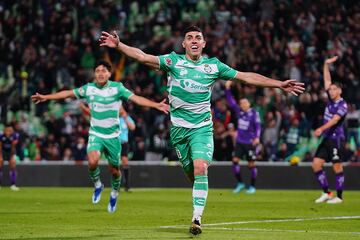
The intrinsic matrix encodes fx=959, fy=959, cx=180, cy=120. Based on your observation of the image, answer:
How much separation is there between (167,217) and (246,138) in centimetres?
1126

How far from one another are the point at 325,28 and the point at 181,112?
1889 cm

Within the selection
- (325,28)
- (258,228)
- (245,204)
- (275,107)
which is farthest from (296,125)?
(258,228)

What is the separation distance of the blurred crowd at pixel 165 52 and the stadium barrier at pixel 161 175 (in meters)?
0.51

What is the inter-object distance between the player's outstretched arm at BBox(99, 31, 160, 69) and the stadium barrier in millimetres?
15991

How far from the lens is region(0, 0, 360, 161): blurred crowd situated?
29812 mm

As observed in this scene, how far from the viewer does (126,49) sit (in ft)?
41.7

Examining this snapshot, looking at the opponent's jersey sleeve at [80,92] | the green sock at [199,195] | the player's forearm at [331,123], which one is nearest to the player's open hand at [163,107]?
the green sock at [199,195]

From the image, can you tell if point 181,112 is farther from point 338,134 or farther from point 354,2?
point 354,2

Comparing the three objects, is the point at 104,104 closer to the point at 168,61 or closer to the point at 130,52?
the point at 168,61

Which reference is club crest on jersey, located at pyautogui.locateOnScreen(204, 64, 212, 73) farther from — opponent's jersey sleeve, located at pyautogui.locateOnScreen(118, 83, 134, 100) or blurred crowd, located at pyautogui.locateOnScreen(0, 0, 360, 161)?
blurred crowd, located at pyautogui.locateOnScreen(0, 0, 360, 161)

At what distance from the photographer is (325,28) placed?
3153 cm

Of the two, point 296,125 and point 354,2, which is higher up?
point 354,2

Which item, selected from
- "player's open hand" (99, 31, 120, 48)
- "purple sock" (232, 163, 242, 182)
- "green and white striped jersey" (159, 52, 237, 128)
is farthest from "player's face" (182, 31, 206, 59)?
"purple sock" (232, 163, 242, 182)

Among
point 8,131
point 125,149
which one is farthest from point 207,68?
point 8,131
